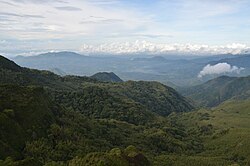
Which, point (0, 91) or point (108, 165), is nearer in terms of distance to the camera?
point (108, 165)

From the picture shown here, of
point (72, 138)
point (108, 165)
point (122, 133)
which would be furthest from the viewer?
point (122, 133)

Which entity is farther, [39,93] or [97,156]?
[39,93]

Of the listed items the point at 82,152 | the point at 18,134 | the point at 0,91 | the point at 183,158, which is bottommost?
the point at 183,158

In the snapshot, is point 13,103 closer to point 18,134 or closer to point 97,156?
point 18,134

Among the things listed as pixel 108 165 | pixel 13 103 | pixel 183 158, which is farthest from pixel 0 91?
pixel 183 158

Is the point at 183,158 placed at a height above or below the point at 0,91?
below

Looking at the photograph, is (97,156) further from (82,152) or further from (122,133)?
(122,133)

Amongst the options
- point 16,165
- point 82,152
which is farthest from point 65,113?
point 16,165

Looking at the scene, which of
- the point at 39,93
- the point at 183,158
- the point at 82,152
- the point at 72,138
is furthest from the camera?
the point at 183,158

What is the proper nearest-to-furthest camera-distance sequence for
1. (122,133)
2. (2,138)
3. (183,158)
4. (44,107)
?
(2,138)
(44,107)
(183,158)
(122,133)
